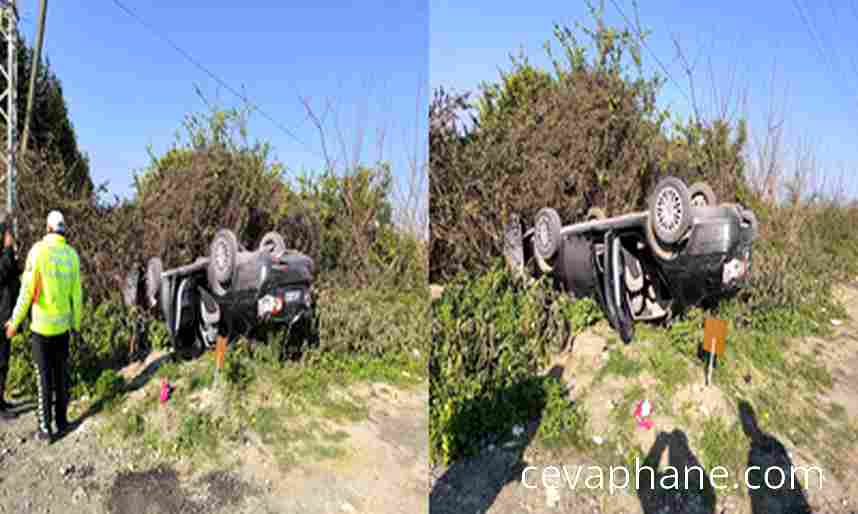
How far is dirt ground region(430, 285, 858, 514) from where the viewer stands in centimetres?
269

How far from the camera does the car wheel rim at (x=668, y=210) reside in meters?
1.60

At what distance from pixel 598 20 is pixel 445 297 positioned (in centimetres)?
153

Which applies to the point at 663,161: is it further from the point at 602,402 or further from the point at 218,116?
the point at 218,116

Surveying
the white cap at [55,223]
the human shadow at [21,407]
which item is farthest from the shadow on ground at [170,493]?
the white cap at [55,223]

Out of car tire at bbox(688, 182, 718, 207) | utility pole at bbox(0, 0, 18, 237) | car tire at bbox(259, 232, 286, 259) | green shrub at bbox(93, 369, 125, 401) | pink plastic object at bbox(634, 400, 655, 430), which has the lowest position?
green shrub at bbox(93, 369, 125, 401)

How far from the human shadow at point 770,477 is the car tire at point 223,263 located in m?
2.91

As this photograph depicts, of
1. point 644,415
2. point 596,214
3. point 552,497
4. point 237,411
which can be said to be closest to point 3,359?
point 237,411

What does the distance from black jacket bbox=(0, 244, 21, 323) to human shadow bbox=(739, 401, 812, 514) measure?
4.19 m

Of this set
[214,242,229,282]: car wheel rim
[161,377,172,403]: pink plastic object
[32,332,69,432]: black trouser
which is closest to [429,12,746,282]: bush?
[214,242,229,282]: car wheel rim

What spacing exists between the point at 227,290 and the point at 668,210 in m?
2.45

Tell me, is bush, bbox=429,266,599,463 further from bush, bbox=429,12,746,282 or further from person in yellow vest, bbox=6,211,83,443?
person in yellow vest, bbox=6,211,83,443

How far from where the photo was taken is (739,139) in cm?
325

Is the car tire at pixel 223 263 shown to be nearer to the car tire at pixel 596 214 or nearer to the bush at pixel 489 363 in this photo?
the bush at pixel 489 363

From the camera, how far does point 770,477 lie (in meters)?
2.92
